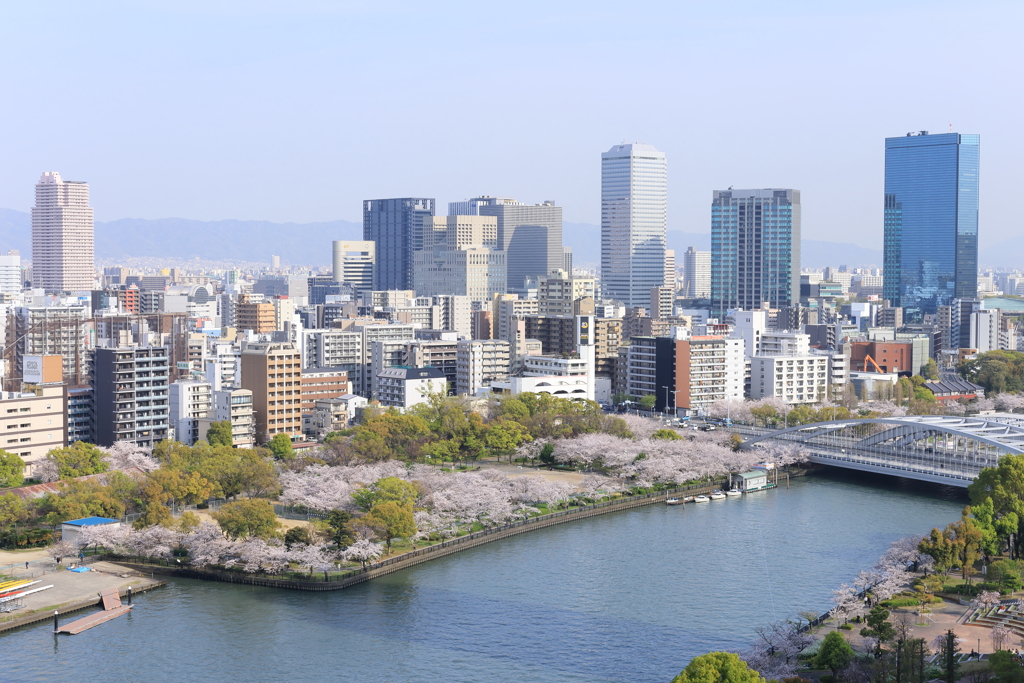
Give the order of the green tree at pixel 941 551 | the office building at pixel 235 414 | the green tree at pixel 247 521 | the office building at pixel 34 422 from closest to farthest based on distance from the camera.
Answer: the green tree at pixel 941 551 < the green tree at pixel 247 521 < the office building at pixel 34 422 < the office building at pixel 235 414

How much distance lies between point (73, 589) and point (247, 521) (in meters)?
2.53

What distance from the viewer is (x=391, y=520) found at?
57.6ft

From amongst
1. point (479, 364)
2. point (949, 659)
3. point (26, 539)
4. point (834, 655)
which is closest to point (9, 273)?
point (479, 364)

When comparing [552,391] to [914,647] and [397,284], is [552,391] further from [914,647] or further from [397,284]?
[397,284]

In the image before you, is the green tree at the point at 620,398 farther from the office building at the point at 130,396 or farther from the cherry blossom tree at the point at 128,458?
the cherry blossom tree at the point at 128,458

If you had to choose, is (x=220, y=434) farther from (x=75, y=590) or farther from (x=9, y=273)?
(x=9, y=273)

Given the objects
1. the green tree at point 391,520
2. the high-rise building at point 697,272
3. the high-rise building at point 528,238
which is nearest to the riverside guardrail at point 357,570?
the green tree at point 391,520

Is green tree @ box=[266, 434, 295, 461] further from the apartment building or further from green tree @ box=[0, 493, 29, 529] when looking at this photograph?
the apartment building

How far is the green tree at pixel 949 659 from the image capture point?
468 inches

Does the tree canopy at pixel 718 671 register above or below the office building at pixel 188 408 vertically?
below

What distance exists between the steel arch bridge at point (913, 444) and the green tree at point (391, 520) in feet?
37.9

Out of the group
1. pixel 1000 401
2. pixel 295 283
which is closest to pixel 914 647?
pixel 1000 401

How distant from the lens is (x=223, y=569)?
667 inches

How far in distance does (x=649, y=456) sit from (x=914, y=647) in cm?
1303
